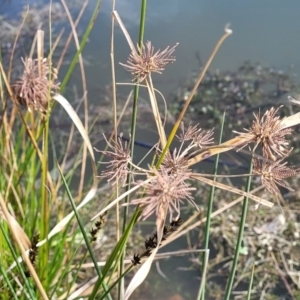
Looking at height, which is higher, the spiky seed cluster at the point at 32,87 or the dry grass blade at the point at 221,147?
the spiky seed cluster at the point at 32,87

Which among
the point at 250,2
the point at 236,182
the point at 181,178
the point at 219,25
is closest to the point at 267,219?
the point at 236,182

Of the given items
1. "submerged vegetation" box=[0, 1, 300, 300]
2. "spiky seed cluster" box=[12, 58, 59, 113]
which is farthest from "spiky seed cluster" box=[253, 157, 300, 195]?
"spiky seed cluster" box=[12, 58, 59, 113]

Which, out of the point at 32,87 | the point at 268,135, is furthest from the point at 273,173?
the point at 32,87

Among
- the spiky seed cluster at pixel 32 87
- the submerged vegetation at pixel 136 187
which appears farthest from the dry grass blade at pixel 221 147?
the spiky seed cluster at pixel 32 87

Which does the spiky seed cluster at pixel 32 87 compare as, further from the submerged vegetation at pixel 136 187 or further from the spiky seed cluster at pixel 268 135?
the spiky seed cluster at pixel 268 135

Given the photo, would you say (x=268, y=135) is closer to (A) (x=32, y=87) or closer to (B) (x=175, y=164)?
(B) (x=175, y=164)

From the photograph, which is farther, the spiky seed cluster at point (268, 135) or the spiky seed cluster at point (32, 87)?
the spiky seed cluster at point (32, 87)

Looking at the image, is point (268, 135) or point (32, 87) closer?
point (268, 135)

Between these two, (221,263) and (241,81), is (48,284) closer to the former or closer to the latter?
(221,263)
